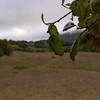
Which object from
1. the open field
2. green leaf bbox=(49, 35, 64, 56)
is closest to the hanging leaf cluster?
green leaf bbox=(49, 35, 64, 56)

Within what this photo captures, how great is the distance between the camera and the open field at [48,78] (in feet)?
57.1

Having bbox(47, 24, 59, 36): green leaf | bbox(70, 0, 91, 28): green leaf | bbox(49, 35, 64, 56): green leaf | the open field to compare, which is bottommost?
the open field

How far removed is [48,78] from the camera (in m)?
22.7

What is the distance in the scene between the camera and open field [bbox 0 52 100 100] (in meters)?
17.4

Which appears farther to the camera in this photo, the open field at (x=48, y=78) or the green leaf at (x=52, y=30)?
the open field at (x=48, y=78)

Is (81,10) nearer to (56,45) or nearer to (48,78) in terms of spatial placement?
(56,45)

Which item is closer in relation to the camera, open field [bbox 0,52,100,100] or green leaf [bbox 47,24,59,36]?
green leaf [bbox 47,24,59,36]

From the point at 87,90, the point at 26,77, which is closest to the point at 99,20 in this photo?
the point at 87,90

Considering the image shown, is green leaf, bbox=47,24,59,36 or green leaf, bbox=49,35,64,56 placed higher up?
green leaf, bbox=47,24,59,36

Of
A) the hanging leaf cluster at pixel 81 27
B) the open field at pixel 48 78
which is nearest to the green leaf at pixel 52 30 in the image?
the hanging leaf cluster at pixel 81 27

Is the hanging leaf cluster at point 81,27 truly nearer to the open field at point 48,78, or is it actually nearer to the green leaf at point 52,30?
the green leaf at point 52,30

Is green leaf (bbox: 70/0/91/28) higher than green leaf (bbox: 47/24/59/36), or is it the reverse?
green leaf (bbox: 70/0/91/28)

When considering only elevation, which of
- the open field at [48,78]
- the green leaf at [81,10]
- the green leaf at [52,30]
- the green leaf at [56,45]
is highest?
the green leaf at [81,10]

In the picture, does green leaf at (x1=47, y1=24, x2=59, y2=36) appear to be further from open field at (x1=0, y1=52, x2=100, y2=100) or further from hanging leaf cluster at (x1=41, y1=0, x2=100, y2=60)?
open field at (x1=0, y1=52, x2=100, y2=100)
